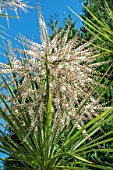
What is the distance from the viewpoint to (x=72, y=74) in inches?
97.7

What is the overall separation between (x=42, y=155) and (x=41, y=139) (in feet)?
0.44

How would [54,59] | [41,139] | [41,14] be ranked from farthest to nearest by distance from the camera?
[41,139]
[41,14]
[54,59]

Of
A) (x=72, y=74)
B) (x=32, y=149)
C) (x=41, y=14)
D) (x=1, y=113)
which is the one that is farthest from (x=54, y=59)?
(x=32, y=149)

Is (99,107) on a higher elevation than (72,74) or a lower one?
lower

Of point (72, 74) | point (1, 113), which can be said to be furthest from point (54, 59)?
point (1, 113)

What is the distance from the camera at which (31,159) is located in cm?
298

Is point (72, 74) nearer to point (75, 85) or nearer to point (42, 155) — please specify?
point (75, 85)

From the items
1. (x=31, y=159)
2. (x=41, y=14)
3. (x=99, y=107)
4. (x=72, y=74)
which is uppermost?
(x=41, y=14)

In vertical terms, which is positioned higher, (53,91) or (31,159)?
(53,91)

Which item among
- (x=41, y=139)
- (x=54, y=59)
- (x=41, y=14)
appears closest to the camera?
(x=54, y=59)

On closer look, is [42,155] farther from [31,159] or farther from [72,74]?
[72,74]

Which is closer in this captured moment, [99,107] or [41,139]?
[99,107]

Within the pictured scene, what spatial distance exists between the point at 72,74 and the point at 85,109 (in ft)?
1.15

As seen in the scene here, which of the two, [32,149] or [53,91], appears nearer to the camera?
[53,91]
